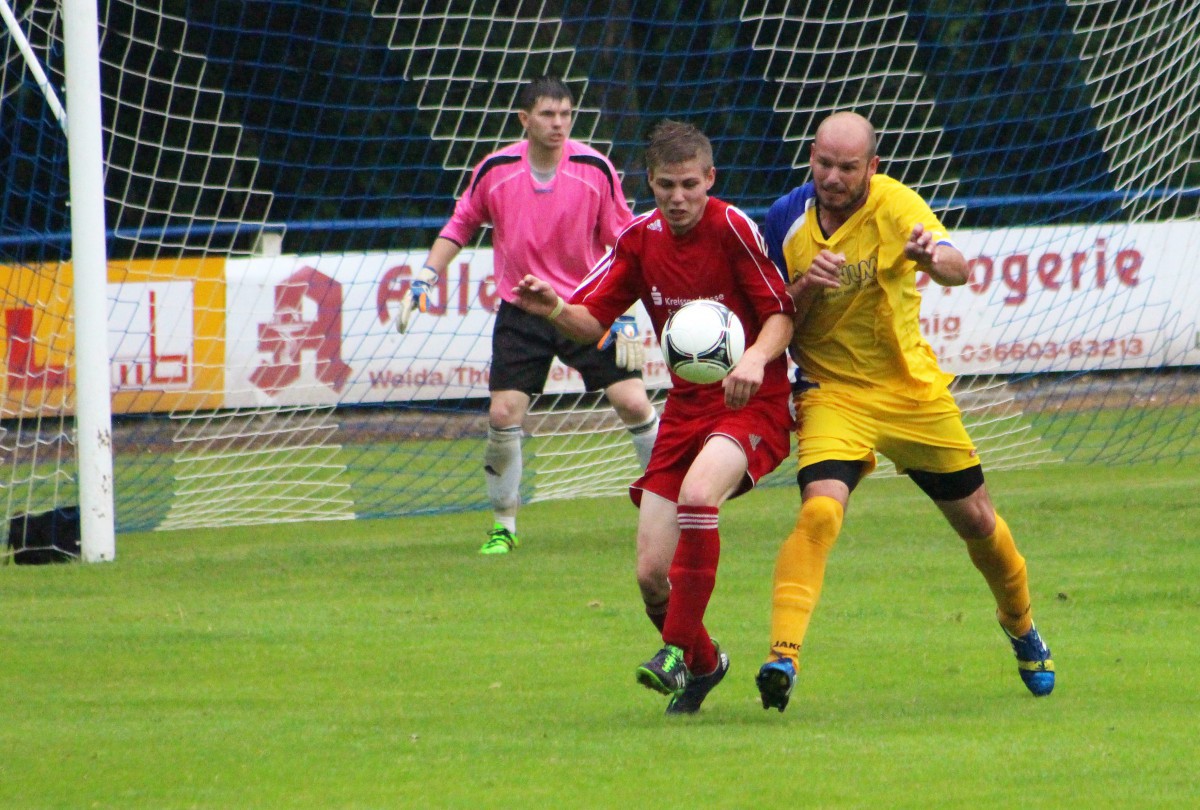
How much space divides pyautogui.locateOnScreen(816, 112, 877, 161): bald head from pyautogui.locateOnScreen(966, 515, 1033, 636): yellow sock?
45.3 inches

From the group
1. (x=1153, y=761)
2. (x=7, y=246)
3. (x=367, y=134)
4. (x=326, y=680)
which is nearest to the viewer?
(x=1153, y=761)

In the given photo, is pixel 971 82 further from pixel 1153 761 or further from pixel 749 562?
pixel 1153 761

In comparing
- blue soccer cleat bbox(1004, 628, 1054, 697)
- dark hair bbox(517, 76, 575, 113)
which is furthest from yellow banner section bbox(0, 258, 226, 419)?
blue soccer cleat bbox(1004, 628, 1054, 697)

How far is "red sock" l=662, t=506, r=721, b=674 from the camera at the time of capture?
4.89 metres

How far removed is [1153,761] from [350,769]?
1899 millimetres

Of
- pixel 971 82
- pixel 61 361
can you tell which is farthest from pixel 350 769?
pixel 971 82

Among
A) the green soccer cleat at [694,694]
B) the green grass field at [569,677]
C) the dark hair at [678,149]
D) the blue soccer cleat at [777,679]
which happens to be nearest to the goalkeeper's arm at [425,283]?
the green grass field at [569,677]

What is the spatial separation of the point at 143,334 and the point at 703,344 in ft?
26.4

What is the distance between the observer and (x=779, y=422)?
519cm

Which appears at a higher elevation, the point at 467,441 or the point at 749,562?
the point at 749,562

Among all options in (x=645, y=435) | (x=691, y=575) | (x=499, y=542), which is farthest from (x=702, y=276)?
(x=499, y=542)

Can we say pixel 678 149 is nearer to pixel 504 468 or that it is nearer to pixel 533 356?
pixel 533 356

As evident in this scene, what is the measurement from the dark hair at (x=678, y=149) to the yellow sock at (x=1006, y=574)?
1.34 meters

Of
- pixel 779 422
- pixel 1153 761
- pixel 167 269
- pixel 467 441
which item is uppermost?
pixel 779 422
